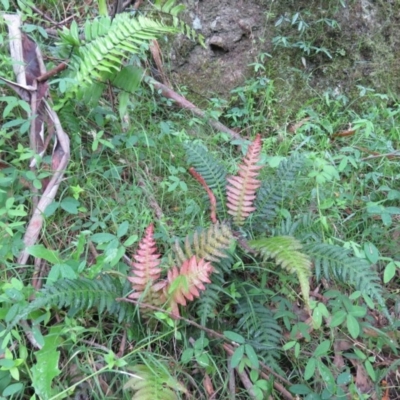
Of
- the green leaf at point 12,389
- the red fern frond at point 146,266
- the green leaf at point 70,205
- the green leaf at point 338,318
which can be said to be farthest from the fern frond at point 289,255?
the green leaf at point 12,389

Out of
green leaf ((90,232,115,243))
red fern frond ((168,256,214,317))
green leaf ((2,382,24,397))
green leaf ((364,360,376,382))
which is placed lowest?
green leaf ((2,382,24,397))

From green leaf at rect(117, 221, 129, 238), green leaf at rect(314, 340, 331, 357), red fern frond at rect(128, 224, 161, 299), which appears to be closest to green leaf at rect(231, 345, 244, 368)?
green leaf at rect(314, 340, 331, 357)

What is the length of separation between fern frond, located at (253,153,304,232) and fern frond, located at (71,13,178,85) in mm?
866

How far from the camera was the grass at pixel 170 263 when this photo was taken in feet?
4.87

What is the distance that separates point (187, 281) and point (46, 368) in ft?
1.80

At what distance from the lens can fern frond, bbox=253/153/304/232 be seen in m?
1.92

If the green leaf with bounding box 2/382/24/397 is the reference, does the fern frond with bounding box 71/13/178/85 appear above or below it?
above

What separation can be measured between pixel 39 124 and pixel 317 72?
191 cm

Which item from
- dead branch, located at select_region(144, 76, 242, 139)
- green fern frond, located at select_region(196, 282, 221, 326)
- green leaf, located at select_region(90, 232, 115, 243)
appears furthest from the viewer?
dead branch, located at select_region(144, 76, 242, 139)

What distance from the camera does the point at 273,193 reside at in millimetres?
1932

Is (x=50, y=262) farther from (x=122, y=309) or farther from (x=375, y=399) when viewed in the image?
(x=375, y=399)

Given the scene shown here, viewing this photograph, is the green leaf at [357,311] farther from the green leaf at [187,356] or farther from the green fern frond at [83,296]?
the green fern frond at [83,296]

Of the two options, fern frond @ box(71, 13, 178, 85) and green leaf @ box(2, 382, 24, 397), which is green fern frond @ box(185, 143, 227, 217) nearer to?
fern frond @ box(71, 13, 178, 85)

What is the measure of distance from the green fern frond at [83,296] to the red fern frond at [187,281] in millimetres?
177
